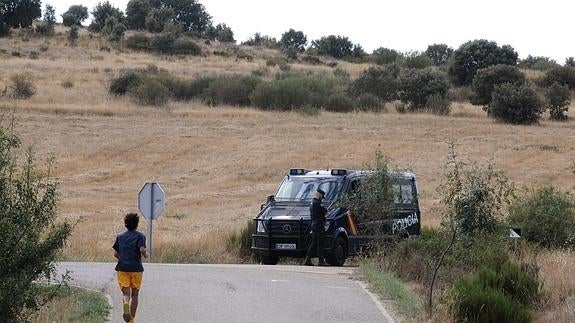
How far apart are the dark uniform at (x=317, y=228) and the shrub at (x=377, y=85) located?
51130 millimetres

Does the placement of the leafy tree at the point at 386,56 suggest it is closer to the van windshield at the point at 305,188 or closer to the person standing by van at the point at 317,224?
the van windshield at the point at 305,188

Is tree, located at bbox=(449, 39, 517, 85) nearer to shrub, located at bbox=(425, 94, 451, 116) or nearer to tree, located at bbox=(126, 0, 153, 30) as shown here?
shrub, located at bbox=(425, 94, 451, 116)

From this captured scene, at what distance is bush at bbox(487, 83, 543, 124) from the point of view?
→ 62875 mm

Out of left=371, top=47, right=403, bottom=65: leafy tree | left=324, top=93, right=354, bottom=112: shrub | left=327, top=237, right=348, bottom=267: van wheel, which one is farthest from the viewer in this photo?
left=371, top=47, right=403, bottom=65: leafy tree

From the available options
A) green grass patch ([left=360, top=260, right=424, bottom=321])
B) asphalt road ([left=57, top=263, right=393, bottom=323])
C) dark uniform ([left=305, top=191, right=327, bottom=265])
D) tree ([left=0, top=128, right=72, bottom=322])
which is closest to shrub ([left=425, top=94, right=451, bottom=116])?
dark uniform ([left=305, top=191, right=327, bottom=265])

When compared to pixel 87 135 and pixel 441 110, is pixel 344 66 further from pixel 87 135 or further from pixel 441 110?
pixel 87 135

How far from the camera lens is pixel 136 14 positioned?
132 meters

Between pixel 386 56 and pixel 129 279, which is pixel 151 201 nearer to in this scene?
pixel 129 279

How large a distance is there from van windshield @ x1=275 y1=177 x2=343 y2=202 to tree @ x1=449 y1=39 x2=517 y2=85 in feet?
222

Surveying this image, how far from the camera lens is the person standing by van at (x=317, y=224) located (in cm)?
2248

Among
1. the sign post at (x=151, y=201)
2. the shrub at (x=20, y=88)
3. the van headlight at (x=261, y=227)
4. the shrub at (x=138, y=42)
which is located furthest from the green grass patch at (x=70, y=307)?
the shrub at (x=138, y=42)

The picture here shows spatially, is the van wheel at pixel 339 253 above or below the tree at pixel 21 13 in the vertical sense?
below

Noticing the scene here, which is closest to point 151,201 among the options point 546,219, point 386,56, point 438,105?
point 546,219

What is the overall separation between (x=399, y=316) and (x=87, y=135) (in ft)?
140
